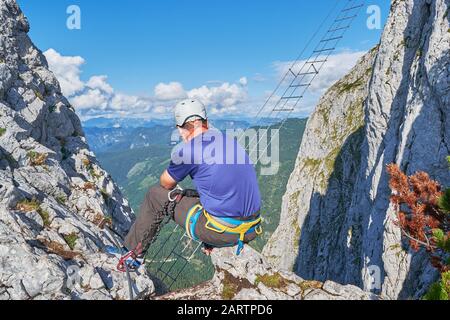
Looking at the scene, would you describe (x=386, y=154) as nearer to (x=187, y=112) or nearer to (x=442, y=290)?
(x=442, y=290)

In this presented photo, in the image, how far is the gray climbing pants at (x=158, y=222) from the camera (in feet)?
25.6

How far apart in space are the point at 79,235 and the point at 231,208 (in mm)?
10689

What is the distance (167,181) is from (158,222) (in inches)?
52.2

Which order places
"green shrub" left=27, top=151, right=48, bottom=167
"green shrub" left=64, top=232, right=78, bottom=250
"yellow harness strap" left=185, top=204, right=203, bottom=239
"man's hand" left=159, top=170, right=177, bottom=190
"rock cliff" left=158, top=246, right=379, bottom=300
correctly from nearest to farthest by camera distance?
"man's hand" left=159, top=170, right=177, bottom=190 < "yellow harness strap" left=185, top=204, right=203, bottom=239 < "rock cliff" left=158, top=246, right=379, bottom=300 < "green shrub" left=64, top=232, right=78, bottom=250 < "green shrub" left=27, top=151, right=48, bottom=167

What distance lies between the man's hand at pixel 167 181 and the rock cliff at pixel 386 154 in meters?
13.3

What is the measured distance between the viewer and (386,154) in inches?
915

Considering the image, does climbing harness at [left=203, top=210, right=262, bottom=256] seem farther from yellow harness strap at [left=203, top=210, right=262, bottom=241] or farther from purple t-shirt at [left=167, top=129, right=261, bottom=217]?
purple t-shirt at [left=167, top=129, right=261, bottom=217]

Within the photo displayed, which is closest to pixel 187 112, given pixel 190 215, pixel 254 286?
pixel 190 215

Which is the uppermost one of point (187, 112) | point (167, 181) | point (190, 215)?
point (187, 112)

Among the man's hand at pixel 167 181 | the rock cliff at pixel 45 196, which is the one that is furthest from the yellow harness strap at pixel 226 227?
the rock cliff at pixel 45 196

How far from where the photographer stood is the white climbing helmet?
711 cm

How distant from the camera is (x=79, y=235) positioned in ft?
48.8

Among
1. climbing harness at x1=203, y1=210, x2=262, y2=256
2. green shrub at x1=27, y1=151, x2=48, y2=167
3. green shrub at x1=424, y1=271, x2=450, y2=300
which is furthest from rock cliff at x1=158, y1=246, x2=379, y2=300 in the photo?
green shrub at x1=27, y1=151, x2=48, y2=167
